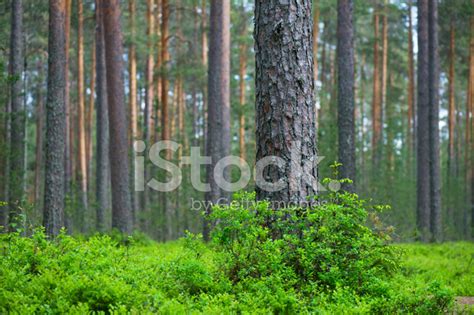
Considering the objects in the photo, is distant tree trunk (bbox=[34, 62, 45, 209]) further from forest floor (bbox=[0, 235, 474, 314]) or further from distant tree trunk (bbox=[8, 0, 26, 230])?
forest floor (bbox=[0, 235, 474, 314])

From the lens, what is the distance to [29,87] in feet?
108

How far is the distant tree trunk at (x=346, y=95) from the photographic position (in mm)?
13242

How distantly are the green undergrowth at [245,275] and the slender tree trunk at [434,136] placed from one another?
12.1m

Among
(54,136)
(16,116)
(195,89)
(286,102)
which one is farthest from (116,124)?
(195,89)

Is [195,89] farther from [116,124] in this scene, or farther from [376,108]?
[116,124]

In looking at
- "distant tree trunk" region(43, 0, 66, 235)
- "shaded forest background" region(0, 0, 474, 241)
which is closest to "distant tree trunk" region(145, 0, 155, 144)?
"shaded forest background" region(0, 0, 474, 241)

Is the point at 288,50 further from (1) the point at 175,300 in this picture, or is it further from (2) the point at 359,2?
(2) the point at 359,2

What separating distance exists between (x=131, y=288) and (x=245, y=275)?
118cm

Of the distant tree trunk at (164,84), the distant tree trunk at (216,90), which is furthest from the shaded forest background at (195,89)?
the distant tree trunk at (216,90)

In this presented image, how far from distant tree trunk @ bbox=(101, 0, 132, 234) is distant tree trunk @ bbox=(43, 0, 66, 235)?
49.8 inches

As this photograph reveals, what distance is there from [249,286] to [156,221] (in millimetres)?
16951

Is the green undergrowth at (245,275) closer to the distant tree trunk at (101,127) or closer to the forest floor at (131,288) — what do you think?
the forest floor at (131,288)

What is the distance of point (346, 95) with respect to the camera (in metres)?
13.4

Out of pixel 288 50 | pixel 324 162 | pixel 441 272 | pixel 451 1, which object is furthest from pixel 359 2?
pixel 288 50
